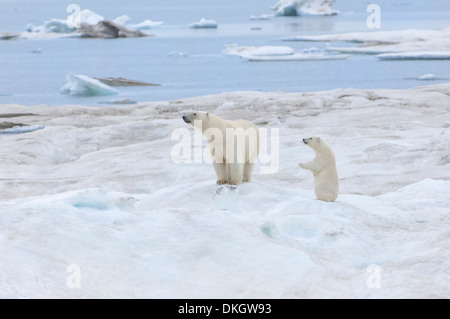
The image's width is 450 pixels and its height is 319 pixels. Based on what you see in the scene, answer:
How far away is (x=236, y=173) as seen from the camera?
23.0 ft

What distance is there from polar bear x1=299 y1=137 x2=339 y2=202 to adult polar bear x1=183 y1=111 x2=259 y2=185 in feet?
2.15

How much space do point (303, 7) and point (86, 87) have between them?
153 ft

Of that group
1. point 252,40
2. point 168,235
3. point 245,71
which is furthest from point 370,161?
point 252,40

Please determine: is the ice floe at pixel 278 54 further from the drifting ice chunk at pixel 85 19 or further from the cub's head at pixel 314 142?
the cub's head at pixel 314 142

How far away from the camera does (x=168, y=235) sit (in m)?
5.17

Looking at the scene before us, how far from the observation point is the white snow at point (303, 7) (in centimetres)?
6688

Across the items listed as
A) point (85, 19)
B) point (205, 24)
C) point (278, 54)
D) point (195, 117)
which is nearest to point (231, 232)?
point (195, 117)

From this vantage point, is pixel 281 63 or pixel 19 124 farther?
pixel 281 63

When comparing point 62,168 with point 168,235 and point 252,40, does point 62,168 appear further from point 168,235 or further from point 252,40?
point 252,40

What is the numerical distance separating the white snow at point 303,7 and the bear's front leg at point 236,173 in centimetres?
6091

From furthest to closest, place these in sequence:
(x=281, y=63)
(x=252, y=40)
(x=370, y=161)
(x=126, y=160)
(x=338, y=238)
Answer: (x=252, y=40)
(x=281, y=63)
(x=126, y=160)
(x=370, y=161)
(x=338, y=238)

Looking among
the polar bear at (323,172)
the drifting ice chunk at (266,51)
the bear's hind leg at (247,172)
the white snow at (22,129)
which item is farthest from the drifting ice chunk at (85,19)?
the polar bear at (323,172)

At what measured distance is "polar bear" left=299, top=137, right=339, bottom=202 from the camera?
6.62 metres

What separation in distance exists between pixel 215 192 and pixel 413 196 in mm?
2116
